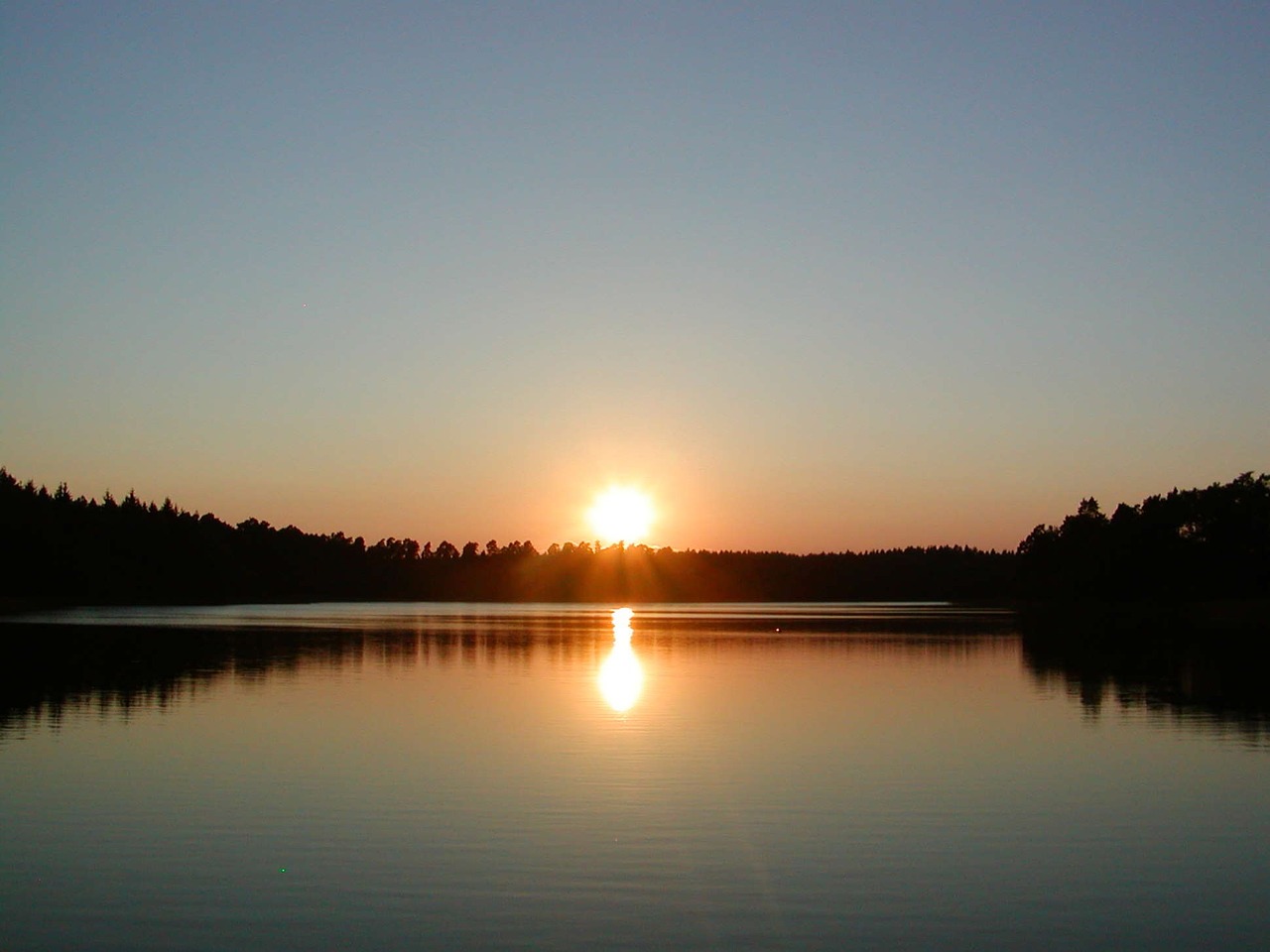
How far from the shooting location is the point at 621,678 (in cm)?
4100

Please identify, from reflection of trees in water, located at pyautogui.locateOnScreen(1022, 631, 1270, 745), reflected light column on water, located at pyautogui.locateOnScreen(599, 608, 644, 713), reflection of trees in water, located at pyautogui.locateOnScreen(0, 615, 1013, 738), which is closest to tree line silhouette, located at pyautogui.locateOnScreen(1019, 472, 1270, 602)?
reflection of trees in water, located at pyautogui.locateOnScreen(0, 615, 1013, 738)

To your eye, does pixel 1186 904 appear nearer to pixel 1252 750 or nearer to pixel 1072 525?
pixel 1252 750

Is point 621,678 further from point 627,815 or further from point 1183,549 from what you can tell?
point 1183,549

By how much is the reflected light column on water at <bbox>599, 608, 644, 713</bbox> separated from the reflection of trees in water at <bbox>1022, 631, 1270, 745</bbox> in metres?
10.6

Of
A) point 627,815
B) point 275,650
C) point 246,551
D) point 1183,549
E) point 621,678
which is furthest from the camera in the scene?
point 246,551

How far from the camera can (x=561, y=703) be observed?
33.0 m

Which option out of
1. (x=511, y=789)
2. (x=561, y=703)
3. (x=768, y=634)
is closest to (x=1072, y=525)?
(x=768, y=634)

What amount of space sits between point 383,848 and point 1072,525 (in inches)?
5807

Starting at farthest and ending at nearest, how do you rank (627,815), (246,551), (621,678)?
(246,551) < (621,678) < (627,815)

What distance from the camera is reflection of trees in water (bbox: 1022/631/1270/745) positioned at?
30875mm

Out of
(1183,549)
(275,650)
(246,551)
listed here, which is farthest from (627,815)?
(246,551)

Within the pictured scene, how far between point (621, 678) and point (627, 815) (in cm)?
2347

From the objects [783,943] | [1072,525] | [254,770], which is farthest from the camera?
[1072,525]

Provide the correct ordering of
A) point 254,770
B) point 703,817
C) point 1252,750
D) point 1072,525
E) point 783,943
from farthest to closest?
point 1072,525
point 1252,750
point 254,770
point 703,817
point 783,943
